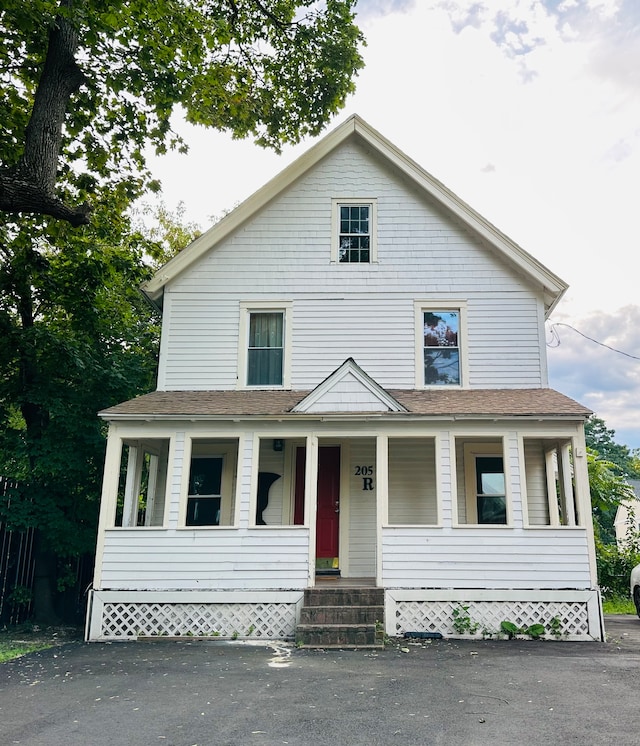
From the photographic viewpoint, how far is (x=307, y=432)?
1012 cm

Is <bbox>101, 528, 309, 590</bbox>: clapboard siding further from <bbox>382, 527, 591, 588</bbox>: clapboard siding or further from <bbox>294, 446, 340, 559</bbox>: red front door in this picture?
<bbox>294, 446, 340, 559</bbox>: red front door

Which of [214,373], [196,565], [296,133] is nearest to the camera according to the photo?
[196,565]

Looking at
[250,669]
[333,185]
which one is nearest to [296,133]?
[333,185]

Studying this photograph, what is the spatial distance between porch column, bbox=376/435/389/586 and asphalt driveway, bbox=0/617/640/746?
137cm

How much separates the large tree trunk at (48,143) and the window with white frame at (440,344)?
21.2 feet

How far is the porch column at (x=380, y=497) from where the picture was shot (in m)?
9.56

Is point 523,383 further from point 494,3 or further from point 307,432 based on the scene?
point 494,3

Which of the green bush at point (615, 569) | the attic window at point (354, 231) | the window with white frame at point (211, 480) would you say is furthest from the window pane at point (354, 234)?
the green bush at point (615, 569)

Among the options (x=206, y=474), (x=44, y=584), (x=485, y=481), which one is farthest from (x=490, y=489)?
(x=44, y=584)

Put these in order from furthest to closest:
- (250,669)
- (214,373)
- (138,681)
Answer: (214,373) → (250,669) → (138,681)

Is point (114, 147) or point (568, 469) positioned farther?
point (114, 147)

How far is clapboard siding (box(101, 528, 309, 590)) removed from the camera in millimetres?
9555

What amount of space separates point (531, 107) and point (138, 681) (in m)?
13.7

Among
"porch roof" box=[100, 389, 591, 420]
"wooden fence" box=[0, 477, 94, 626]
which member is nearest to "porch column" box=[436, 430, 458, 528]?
"porch roof" box=[100, 389, 591, 420]
